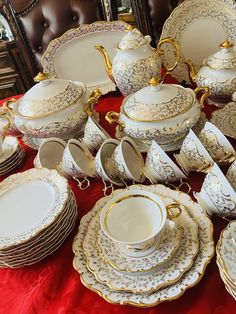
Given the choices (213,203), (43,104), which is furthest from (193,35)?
(213,203)

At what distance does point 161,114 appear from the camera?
60cm

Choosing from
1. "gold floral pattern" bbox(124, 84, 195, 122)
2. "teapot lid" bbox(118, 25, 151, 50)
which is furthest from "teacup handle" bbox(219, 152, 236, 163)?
"teapot lid" bbox(118, 25, 151, 50)

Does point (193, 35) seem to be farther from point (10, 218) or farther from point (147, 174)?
point (10, 218)

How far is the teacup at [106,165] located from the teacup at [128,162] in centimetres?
1

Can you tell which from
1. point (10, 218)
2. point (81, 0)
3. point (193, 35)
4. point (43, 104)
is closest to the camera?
point (10, 218)

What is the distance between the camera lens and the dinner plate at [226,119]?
0.65 meters

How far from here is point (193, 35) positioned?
890mm

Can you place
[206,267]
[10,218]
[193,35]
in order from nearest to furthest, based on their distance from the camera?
[206,267] → [10,218] → [193,35]

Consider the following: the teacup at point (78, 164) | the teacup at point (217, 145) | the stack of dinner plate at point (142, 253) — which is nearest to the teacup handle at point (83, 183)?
the teacup at point (78, 164)

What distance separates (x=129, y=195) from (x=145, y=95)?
226mm

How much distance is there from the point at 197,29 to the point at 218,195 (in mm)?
588

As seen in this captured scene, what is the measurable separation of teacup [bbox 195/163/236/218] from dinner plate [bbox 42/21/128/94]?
1.75 feet

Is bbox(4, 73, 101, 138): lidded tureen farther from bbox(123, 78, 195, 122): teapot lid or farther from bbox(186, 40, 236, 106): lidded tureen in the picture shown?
bbox(186, 40, 236, 106): lidded tureen

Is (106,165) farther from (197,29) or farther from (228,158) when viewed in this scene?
(197,29)
